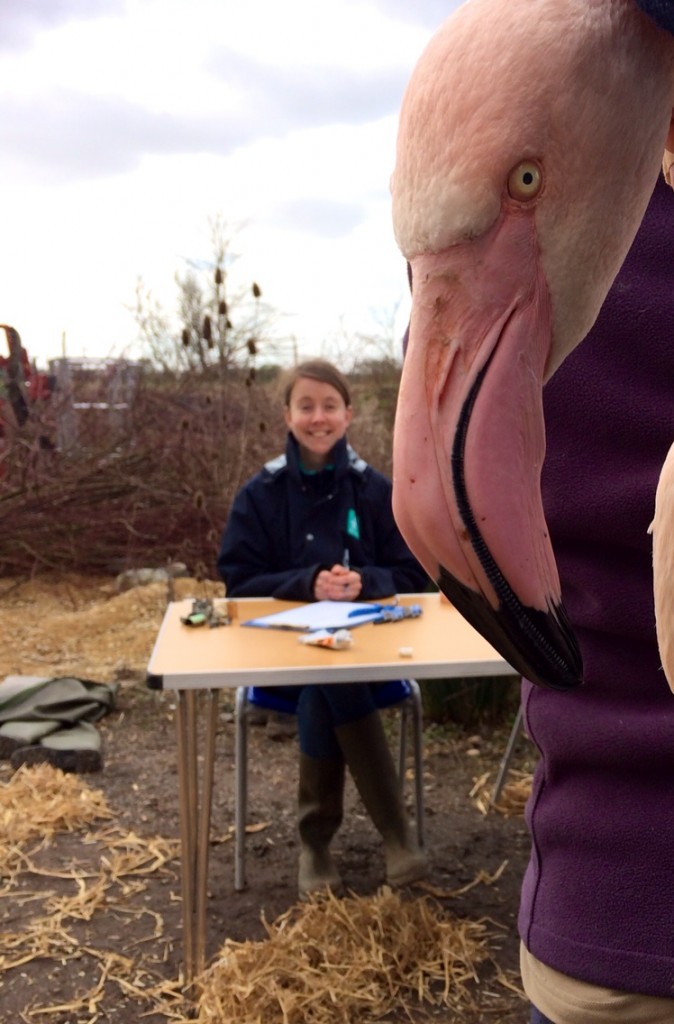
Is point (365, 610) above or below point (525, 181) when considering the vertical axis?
below

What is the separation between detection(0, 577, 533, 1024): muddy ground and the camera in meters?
2.29

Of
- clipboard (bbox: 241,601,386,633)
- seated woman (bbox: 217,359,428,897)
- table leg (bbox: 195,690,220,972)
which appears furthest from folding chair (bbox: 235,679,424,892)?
table leg (bbox: 195,690,220,972)

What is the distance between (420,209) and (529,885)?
754mm

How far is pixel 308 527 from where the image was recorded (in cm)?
298

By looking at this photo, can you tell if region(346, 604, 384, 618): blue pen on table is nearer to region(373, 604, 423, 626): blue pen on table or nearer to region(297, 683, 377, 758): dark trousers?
region(373, 604, 423, 626): blue pen on table

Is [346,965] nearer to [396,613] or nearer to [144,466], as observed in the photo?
[396,613]

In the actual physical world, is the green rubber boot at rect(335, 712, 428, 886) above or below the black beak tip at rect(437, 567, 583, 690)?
below

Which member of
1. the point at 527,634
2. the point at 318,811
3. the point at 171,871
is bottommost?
the point at 171,871

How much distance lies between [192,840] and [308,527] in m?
1.02

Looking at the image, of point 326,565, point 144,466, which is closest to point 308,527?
point 326,565

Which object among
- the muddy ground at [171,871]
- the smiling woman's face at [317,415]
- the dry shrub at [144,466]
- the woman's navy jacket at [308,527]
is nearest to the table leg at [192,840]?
the muddy ground at [171,871]

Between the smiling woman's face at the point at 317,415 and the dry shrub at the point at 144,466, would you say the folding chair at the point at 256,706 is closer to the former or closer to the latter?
Result: the smiling woman's face at the point at 317,415

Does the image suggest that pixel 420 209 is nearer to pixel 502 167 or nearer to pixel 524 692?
pixel 502 167

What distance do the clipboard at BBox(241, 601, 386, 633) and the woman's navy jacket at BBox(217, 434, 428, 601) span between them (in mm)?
263
